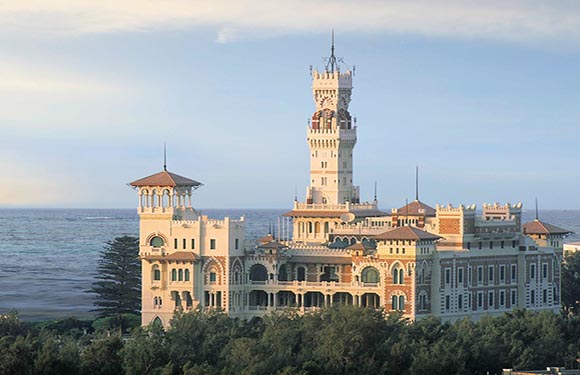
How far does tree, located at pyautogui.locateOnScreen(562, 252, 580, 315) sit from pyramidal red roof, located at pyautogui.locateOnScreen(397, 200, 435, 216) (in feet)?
40.2

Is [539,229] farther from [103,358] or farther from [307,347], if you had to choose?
[103,358]

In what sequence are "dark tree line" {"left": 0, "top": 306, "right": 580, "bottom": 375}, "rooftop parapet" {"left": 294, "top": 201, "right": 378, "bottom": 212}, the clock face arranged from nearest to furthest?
"dark tree line" {"left": 0, "top": 306, "right": 580, "bottom": 375} → "rooftop parapet" {"left": 294, "top": 201, "right": 378, "bottom": 212} → the clock face

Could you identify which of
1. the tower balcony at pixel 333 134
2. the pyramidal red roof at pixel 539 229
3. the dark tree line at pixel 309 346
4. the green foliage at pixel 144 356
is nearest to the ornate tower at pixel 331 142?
the tower balcony at pixel 333 134

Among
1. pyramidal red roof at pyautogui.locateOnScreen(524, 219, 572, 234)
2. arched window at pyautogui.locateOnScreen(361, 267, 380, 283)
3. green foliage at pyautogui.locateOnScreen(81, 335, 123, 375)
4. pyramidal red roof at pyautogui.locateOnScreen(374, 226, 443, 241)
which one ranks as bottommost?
green foliage at pyautogui.locateOnScreen(81, 335, 123, 375)

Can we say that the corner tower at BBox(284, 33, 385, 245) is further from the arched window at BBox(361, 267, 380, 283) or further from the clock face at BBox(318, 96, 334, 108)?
the arched window at BBox(361, 267, 380, 283)

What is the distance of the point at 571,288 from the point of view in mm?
157250

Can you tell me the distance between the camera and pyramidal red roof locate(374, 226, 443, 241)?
134875 mm

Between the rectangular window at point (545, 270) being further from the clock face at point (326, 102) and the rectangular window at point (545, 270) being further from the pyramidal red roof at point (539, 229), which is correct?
the clock face at point (326, 102)

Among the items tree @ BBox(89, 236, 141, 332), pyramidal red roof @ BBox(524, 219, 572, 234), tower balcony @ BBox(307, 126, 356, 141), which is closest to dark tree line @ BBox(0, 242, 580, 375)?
tree @ BBox(89, 236, 141, 332)

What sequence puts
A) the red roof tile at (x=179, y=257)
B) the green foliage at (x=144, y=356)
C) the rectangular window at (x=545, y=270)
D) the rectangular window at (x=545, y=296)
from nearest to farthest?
the green foliage at (x=144, y=356) → the red roof tile at (x=179, y=257) → the rectangular window at (x=545, y=270) → the rectangular window at (x=545, y=296)

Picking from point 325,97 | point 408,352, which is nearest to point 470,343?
point 408,352

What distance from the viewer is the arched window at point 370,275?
450 feet

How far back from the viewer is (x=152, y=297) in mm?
140625

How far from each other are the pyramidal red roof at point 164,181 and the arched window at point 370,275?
528 inches
